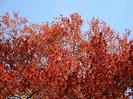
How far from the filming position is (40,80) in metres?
27.5

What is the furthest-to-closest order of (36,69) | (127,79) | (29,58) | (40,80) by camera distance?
(29,58)
(36,69)
(40,80)
(127,79)

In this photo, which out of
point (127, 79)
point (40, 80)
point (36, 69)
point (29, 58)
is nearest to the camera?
point (127, 79)

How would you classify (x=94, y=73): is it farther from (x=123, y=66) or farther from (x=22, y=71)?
(x=22, y=71)

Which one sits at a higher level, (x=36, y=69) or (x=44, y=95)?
(x=36, y=69)

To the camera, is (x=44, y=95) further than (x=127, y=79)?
Yes

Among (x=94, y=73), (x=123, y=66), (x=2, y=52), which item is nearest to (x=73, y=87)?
(x=94, y=73)

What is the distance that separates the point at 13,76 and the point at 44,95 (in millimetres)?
3030

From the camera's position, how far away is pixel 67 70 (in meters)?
28.5

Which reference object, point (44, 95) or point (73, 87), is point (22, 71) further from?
point (73, 87)

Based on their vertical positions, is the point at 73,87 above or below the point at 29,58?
below

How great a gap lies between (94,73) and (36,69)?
216 inches

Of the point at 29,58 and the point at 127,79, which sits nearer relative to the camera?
the point at 127,79

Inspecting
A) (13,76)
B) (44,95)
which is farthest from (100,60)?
(13,76)

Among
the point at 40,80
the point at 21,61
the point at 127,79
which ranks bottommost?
the point at 127,79
